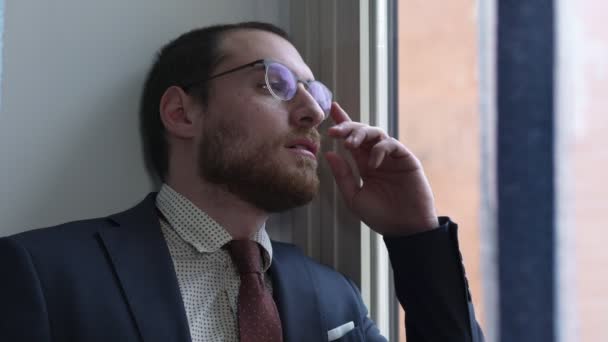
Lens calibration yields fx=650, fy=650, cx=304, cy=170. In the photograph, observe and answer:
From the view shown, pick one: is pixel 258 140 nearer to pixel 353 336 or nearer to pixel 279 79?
pixel 279 79

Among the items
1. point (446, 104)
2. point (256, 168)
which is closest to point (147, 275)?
point (256, 168)

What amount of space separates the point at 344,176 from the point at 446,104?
0.84 ft

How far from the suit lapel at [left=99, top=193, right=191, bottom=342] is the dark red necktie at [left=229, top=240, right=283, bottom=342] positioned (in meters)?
0.12

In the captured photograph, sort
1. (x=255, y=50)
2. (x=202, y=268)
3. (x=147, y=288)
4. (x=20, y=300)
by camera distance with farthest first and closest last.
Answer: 1. (x=255, y=50)
2. (x=202, y=268)
3. (x=147, y=288)
4. (x=20, y=300)

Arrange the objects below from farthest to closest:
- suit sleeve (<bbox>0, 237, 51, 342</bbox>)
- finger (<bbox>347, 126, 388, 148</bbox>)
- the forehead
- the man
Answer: the forehead < finger (<bbox>347, 126, 388, 148</bbox>) < the man < suit sleeve (<bbox>0, 237, 51, 342</bbox>)

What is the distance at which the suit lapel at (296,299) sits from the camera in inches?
46.7

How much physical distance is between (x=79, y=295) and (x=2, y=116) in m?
0.42

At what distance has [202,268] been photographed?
3.85 ft

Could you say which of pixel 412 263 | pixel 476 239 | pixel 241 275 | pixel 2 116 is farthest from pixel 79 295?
pixel 476 239

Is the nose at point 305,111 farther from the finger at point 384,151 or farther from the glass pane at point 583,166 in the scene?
the glass pane at point 583,166

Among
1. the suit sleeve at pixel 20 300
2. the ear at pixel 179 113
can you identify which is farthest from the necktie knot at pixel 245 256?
the suit sleeve at pixel 20 300

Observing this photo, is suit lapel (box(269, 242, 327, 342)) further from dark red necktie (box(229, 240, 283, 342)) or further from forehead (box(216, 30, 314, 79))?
forehead (box(216, 30, 314, 79))

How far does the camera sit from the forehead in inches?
50.6

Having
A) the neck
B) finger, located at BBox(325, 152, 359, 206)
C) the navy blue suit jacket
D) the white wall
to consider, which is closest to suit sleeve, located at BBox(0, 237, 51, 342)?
the navy blue suit jacket
